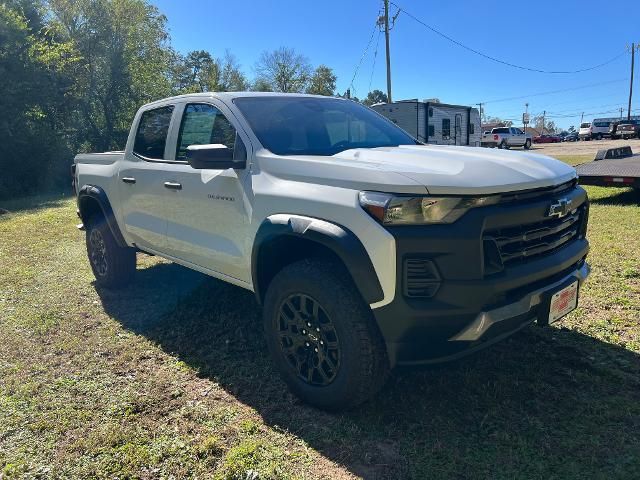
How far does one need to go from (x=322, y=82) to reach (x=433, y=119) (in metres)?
37.4

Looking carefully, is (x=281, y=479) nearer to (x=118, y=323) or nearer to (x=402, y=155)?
(x=402, y=155)

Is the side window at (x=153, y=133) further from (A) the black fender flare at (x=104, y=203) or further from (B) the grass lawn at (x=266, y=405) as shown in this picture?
(B) the grass lawn at (x=266, y=405)

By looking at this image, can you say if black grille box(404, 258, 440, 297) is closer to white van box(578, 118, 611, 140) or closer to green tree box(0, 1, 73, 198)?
green tree box(0, 1, 73, 198)

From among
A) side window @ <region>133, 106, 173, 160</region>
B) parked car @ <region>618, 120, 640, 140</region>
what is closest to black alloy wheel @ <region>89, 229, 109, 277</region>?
side window @ <region>133, 106, 173, 160</region>

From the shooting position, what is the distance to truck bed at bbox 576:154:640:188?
804cm

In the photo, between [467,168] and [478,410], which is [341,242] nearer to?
[467,168]

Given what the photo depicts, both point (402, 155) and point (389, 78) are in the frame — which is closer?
point (402, 155)

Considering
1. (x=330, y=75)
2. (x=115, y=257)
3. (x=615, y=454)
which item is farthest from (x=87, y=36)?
(x=330, y=75)

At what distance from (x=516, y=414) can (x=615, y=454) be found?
1.63 feet

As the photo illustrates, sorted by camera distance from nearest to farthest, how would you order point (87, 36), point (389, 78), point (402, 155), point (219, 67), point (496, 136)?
point (402, 155), point (87, 36), point (389, 78), point (496, 136), point (219, 67)

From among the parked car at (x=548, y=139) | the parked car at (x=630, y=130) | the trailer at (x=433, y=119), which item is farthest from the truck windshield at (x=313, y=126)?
the parked car at (x=548, y=139)

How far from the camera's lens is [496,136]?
3791cm

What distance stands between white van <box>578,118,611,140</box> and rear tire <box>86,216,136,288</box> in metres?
55.3

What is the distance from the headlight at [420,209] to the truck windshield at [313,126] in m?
0.97
